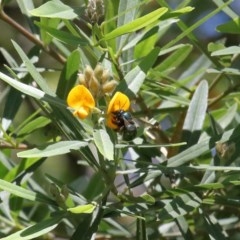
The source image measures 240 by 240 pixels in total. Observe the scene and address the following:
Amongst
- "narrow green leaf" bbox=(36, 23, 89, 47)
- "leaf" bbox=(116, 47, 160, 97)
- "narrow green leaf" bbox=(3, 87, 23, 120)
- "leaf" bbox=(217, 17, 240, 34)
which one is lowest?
"leaf" bbox=(217, 17, 240, 34)

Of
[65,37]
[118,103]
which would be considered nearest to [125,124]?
[118,103]

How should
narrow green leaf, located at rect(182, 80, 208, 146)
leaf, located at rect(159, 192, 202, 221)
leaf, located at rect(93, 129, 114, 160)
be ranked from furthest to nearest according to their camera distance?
1. narrow green leaf, located at rect(182, 80, 208, 146)
2. leaf, located at rect(159, 192, 202, 221)
3. leaf, located at rect(93, 129, 114, 160)

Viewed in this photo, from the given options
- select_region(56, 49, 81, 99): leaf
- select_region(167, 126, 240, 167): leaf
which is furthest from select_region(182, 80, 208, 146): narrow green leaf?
select_region(56, 49, 81, 99): leaf

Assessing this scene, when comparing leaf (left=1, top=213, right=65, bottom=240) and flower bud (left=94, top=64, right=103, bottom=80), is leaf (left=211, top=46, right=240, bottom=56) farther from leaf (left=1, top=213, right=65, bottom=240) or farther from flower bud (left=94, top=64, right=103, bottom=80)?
leaf (left=1, top=213, right=65, bottom=240)

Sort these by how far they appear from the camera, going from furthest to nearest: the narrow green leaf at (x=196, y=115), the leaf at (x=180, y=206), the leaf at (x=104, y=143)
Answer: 1. the narrow green leaf at (x=196, y=115)
2. the leaf at (x=180, y=206)
3. the leaf at (x=104, y=143)

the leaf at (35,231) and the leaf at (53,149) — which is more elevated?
the leaf at (53,149)

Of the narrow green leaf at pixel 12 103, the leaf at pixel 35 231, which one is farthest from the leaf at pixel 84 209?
the narrow green leaf at pixel 12 103

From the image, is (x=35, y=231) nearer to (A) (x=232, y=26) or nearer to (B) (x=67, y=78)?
(B) (x=67, y=78)

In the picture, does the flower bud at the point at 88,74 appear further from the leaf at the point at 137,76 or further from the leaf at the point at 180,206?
the leaf at the point at 180,206
